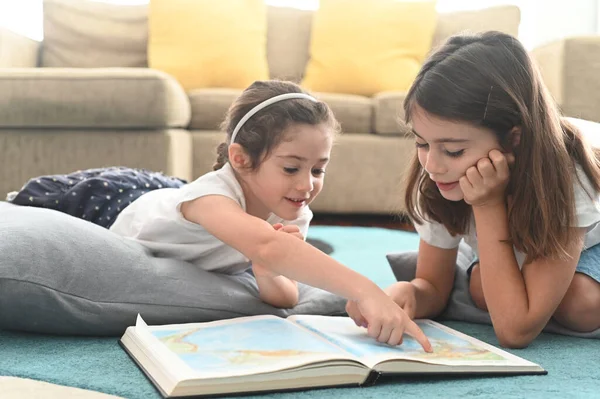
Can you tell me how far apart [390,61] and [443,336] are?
8.82 ft

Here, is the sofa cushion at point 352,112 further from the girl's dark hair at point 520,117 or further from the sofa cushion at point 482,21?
the girl's dark hair at point 520,117

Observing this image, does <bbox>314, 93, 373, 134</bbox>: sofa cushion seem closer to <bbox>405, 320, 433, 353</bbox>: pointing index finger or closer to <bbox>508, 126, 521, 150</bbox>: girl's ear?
<bbox>508, 126, 521, 150</bbox>: girl's ear

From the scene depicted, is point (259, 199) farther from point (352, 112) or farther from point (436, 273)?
point (352, 112)

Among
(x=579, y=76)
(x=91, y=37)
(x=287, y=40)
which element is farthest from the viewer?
(x=287, y=40)

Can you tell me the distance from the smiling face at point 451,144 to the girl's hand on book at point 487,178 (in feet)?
0.05

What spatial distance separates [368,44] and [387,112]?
0.62m

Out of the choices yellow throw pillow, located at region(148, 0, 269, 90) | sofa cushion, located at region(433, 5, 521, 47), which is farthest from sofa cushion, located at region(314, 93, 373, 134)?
sofa cushion, located at region(433, 5, 521, 47)

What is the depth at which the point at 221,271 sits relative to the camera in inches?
60.7

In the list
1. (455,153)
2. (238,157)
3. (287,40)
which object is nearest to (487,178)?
(455,153)

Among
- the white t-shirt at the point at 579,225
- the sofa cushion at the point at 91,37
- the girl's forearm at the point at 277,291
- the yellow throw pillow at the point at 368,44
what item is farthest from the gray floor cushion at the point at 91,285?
the sofa cushion at the point at 91,37

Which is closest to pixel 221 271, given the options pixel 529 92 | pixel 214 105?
pixel 529 92

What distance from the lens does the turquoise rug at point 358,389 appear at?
0.98 meters

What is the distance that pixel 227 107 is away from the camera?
3.22 metres

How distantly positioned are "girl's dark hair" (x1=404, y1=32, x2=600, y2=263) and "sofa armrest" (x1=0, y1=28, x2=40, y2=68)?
2782 millimetres
